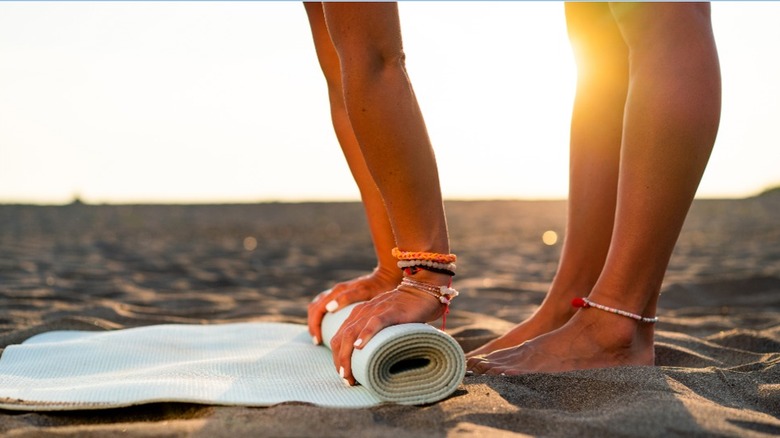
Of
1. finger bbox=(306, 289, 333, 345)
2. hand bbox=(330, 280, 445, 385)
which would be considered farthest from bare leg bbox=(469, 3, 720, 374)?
finger bbox=(306, 289, 333, 345)

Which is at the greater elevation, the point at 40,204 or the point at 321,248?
the point at 321,248

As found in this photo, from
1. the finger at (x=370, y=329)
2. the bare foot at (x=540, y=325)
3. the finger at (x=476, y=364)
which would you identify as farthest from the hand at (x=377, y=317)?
the bare foot at (x=540, y=325)

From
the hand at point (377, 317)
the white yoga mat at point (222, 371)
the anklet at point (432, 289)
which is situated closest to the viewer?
the white yoga mat at point (222, 371)

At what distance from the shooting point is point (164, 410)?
148cm

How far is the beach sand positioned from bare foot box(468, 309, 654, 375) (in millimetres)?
94

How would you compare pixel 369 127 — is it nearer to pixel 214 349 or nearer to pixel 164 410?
pixel 164 410

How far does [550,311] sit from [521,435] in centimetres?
98

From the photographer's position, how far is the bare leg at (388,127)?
1699 mm

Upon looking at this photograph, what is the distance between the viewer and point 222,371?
70.6 inches

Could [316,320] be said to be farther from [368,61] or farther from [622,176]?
[622,176]

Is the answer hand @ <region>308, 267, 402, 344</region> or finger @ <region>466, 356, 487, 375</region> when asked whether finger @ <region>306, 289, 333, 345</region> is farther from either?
finger @ <region>466, 356, 487, 375</region>

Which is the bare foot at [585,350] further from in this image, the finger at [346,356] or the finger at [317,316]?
the finger at [317,316]

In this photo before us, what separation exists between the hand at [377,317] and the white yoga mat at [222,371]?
0.04 m

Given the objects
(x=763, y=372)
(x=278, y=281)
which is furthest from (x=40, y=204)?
(x=763, y=372)
